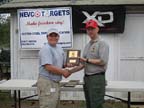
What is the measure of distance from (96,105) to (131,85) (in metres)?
1.59

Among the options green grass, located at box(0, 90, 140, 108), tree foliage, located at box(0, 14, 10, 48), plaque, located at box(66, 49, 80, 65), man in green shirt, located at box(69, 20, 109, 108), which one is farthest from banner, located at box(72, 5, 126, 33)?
tree foliage, located at box(0, 14, 10, 48)

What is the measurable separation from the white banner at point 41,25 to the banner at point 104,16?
256 mm

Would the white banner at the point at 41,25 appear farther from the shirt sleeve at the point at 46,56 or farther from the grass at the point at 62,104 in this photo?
the shirt sleeve at the point at 46,56

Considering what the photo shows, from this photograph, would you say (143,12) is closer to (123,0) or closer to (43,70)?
(123,0)

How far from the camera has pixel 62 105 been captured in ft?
33.6

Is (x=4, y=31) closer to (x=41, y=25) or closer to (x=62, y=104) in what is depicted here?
(x=41, y=25)

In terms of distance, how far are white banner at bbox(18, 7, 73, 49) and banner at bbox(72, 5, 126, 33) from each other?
0.84 feet

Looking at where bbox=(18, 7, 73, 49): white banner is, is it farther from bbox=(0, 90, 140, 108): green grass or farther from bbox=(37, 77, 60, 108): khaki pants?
bbox=(37, 77, 60, 108): khaki pants

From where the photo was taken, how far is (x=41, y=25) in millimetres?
10344

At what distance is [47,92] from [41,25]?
15.5ft

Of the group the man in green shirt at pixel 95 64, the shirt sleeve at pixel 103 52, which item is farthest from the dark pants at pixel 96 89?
the shirt sleeve at pixel 103 52

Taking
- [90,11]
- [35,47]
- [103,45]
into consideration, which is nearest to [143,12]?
[90,11]

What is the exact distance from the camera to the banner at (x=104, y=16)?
10.2m

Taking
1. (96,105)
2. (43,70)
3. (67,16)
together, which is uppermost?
(67,16)
